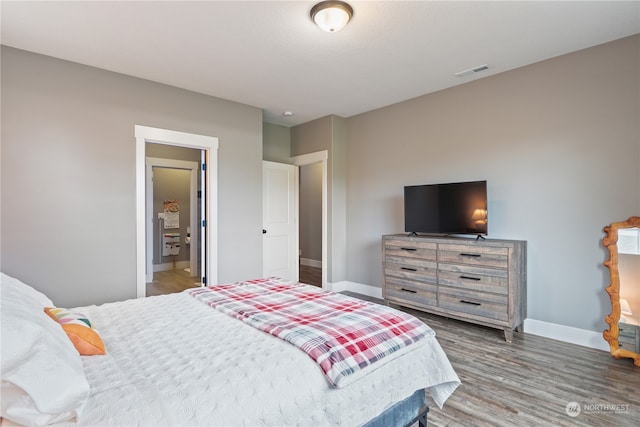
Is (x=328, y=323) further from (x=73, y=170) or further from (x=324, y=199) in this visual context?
(x=324, y=199)

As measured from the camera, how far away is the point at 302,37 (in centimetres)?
274

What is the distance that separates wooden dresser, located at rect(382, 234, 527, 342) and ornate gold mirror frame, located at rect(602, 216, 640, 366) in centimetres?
65

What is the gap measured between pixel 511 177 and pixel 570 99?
0.86m

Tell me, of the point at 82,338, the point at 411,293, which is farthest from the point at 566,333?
the point at 82,338

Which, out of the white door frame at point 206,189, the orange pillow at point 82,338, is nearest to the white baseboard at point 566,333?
the white door frame at point 206,189

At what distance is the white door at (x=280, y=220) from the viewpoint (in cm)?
515

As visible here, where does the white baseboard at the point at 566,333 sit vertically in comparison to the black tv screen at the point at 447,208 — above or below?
below

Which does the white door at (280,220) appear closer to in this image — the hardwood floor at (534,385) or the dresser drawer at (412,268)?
the dresser drawer at (412,268)

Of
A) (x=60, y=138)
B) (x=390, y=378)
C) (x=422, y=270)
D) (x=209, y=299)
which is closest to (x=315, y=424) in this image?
(x=390, y=378)

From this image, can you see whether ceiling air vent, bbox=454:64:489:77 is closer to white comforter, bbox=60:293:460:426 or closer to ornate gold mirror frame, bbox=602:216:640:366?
ornate gold mirror frame, bbox=602:216:640:366

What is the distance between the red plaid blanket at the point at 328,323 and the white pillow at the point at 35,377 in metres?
0.80

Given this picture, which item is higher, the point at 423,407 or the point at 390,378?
the point at 390,378

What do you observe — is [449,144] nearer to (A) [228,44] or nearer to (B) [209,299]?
(A) [228,44]

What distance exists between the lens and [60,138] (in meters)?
3.12
